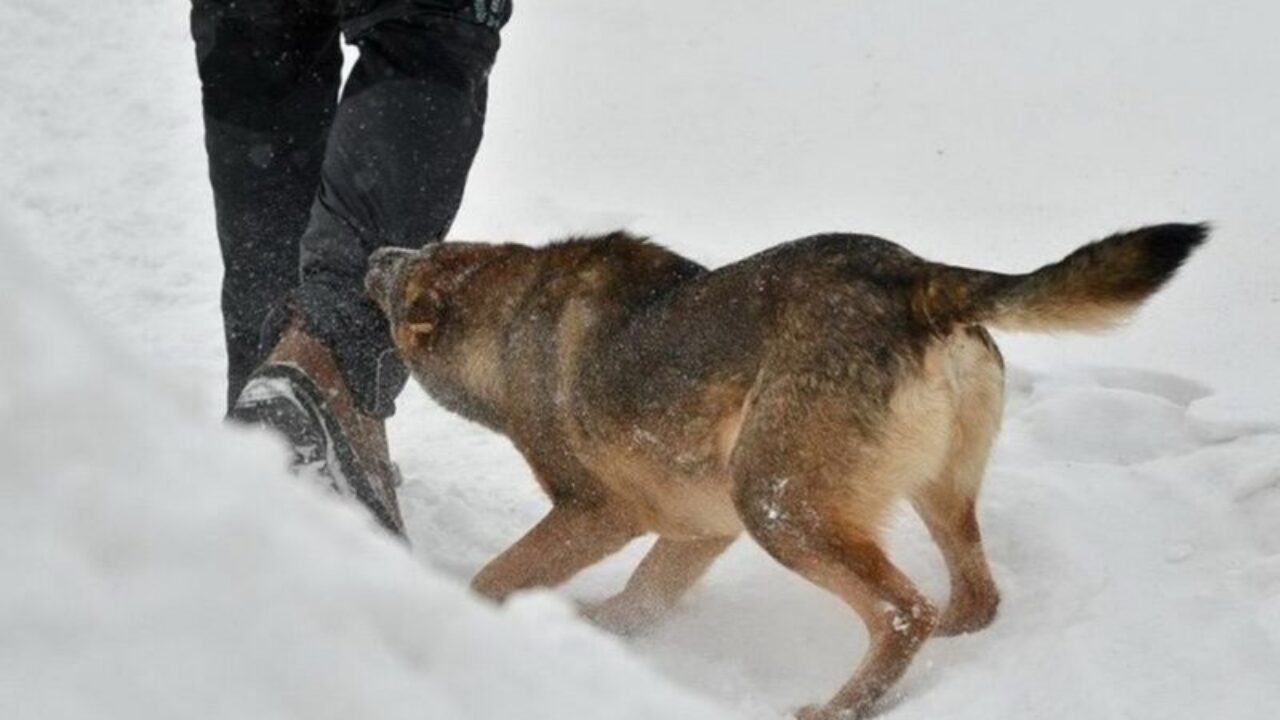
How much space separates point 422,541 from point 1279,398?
2318 mm

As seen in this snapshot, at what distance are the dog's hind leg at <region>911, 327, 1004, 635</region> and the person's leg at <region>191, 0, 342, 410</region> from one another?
1713 mm

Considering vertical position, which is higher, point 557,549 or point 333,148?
point 333,148

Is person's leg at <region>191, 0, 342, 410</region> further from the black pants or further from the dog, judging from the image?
the dog

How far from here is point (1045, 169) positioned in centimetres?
602

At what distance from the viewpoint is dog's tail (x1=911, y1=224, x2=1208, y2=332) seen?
10.2ft

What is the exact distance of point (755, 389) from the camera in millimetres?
3363

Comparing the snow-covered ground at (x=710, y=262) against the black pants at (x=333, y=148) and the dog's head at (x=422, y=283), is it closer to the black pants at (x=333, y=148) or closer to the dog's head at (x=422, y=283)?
the dog's head at (x=422, y=283)

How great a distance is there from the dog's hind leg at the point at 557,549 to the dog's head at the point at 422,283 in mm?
640

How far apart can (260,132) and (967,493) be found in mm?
1995

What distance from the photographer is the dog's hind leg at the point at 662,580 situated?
383cm

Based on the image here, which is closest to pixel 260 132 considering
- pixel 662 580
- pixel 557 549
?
pixel 557 549

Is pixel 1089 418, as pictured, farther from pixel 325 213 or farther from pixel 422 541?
pixel 325 213

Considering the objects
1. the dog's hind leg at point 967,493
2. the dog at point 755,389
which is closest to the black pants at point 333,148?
the dog at point 755,389

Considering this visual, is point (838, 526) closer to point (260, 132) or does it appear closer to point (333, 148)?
point (333, 148)
